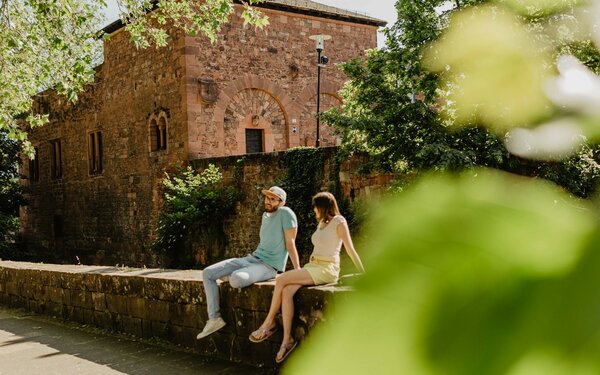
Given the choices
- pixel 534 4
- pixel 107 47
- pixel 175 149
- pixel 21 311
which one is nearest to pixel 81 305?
pixel 21 311

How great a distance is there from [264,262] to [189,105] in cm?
1172

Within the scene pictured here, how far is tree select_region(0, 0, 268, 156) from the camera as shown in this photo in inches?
388

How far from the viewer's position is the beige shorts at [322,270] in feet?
16.4

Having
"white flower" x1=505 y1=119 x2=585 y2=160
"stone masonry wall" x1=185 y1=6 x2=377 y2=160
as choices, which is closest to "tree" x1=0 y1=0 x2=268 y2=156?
"stone masonry wall" x1=185 y1=6 x2=377 y2=160

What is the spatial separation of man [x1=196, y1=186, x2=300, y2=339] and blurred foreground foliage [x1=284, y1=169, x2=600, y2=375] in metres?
5.16

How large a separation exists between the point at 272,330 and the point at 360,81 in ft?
15.4

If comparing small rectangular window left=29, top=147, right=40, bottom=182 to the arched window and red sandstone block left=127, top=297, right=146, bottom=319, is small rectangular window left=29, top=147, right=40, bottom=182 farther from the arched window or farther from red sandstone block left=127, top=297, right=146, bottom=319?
red sandstone block left=127, top=297, right=146, bottom=319

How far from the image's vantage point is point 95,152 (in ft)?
73.9

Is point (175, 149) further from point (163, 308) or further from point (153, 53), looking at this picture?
point (163, 308)

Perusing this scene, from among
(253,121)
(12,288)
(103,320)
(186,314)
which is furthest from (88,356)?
(253,121)

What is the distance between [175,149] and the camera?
17391 mm

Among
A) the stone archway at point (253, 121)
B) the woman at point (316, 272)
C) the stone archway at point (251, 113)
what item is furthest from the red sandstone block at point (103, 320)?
the stone archway at point (253, 121)

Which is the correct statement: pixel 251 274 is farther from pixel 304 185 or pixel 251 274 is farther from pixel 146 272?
pixel 304 185

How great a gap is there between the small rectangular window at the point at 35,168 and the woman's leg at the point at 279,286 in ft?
80.9
